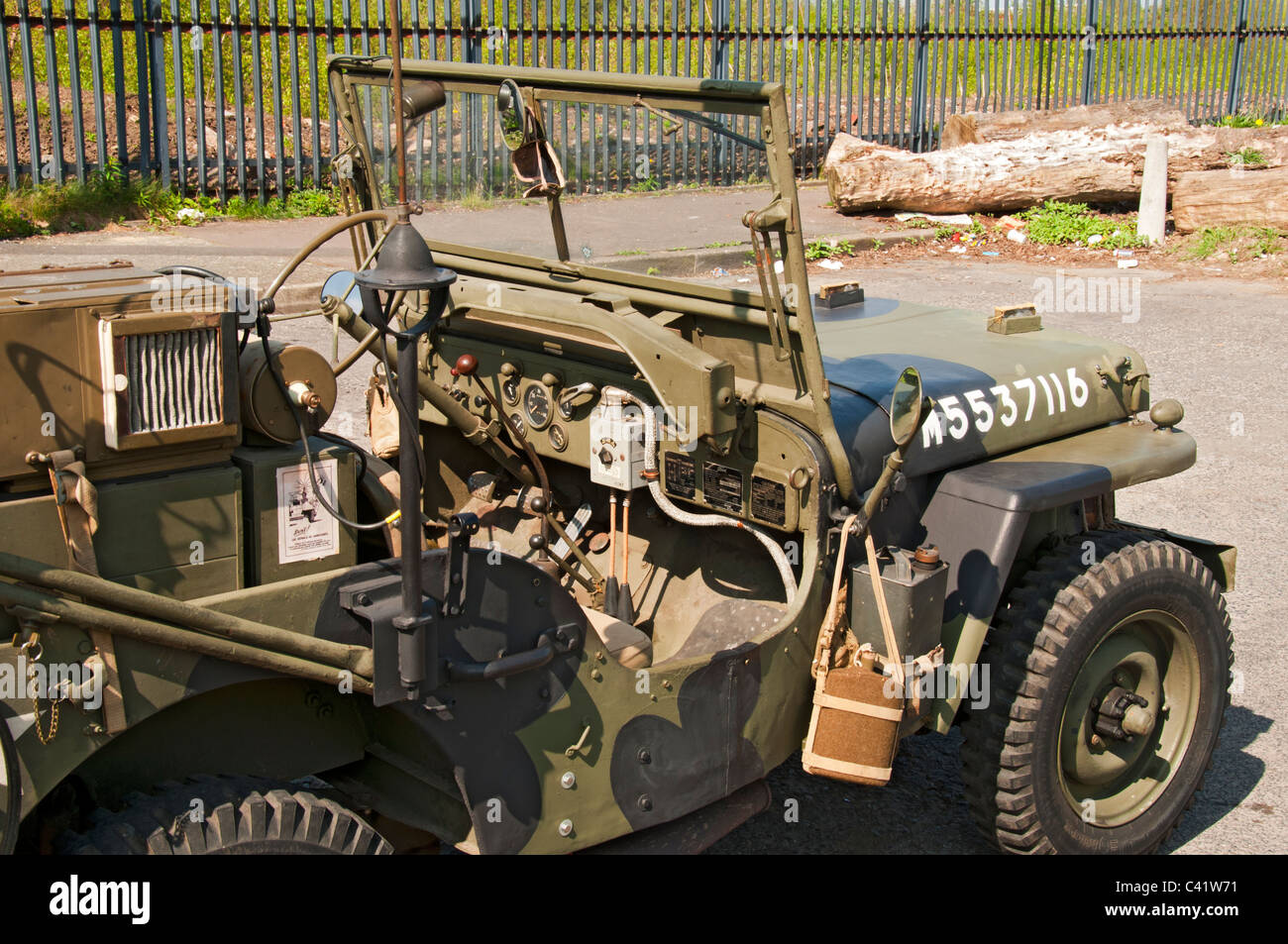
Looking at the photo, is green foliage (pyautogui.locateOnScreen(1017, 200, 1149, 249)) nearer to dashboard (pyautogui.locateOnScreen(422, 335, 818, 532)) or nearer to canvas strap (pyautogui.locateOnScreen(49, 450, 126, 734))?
dashboard (pyautogui.locateOnScreen(422, 335, 818, 532))

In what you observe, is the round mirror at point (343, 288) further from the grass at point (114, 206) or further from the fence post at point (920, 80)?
the fence post at point (920, 80)

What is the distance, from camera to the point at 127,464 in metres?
2.57

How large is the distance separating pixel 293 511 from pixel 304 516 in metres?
0.03

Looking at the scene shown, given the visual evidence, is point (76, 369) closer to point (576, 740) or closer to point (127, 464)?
point (127, 464)

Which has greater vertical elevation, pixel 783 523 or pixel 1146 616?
pixel 783 523

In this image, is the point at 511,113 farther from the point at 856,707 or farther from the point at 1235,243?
the point at 1235,243

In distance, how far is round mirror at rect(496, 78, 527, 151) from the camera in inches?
137

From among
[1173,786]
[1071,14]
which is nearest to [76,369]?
[1173,786]

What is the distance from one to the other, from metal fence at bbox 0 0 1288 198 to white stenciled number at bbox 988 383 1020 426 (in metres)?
7.94

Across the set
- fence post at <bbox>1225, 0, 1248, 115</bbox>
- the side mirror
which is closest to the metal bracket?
the side mirror

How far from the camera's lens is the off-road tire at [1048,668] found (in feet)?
11.3

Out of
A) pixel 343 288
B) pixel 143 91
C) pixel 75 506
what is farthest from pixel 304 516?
pixel 143 91
